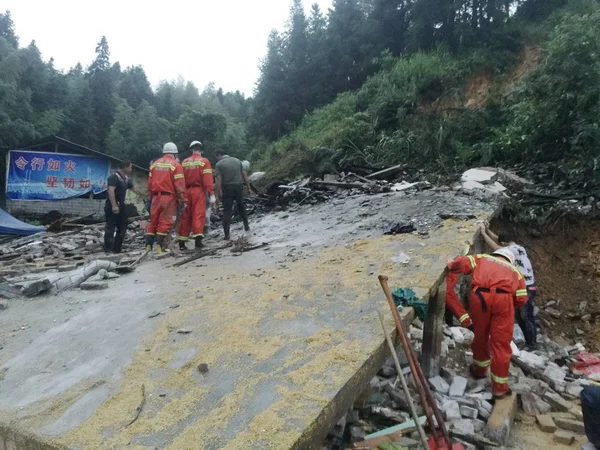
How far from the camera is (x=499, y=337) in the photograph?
138 inches

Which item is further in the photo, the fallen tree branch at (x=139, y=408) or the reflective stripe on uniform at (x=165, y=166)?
the reflective stripe on uniform at (x=165, y=166)

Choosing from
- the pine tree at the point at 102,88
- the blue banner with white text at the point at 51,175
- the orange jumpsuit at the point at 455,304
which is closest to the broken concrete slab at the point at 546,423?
the orange jumpsuit at the point at 455,304

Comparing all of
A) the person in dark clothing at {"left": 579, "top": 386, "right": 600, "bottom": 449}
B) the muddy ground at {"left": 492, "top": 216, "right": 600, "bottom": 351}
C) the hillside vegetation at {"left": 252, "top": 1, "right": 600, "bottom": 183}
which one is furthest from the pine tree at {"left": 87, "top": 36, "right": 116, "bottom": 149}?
the person in dark clothing at {"left": 579, "top": 386, "right": 600, "bottom": 449}

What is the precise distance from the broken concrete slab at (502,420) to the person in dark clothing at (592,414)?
480 mm

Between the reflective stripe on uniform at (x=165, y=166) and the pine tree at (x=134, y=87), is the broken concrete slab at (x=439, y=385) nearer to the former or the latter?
the reflective stripe on uniform at (x=165, y=166)

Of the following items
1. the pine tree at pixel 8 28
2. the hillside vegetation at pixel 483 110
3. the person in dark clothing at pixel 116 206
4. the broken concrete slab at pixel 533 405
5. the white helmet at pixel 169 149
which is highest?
the pine tree at pixel 8 28

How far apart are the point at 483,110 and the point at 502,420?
12914 mm

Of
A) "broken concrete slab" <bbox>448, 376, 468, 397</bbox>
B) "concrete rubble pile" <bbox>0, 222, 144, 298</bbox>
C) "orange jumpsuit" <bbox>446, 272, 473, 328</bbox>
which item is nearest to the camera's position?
"broken concrete slab" <bbox>448, 376, 468, 397</bbox>

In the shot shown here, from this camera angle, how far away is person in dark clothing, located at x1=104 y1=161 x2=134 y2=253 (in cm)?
668

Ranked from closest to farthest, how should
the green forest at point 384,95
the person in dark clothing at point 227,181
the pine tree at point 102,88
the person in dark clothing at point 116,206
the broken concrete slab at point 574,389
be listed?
the broken concrete slab at point 574,389 → the person in dark clothing at point 116,206 → the person in dark clothing at point 227,181 → the green forest at point 384,95 → the pine tree at point 102,88

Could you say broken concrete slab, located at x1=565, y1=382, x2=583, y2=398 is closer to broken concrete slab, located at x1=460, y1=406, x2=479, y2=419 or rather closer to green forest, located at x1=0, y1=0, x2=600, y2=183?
broken concrete slab, located at x1=460, y1=406, x2=479, y2=419

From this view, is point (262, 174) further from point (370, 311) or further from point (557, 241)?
point (370, 311)

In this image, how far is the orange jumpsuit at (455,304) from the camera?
3.81 metres

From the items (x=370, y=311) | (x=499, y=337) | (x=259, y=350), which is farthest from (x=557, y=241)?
(x=259, y=350)
